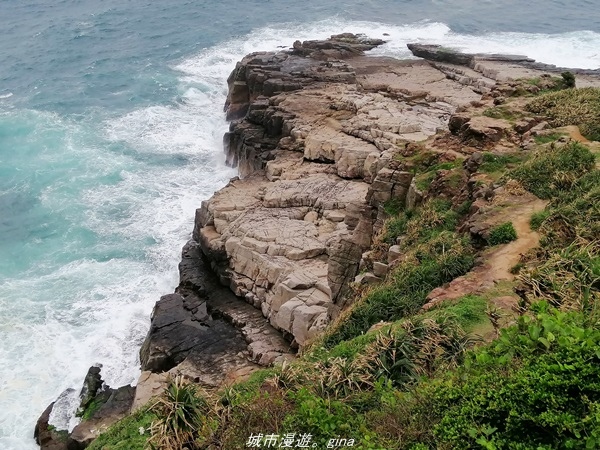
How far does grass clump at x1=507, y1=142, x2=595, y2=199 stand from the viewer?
15.3 meters

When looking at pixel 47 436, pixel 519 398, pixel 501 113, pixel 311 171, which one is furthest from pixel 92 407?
pixel 501 113

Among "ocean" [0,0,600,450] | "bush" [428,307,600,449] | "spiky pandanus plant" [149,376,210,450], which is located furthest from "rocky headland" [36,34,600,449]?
"bush" [428,307,600,449]

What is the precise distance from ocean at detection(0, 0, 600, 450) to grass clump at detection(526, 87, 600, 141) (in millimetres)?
20200

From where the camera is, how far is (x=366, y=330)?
1399cm

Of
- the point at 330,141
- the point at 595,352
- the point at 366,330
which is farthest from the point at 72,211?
the point at 595,352

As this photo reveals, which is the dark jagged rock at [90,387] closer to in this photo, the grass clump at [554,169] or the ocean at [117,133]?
the ocean at [117,133]

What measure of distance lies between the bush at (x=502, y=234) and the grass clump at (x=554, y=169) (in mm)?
2165

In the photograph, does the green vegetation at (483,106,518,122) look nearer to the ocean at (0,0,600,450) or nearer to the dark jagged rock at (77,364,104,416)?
the ocean at (0,0,600,450)

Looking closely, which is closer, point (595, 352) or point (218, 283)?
point (595, 352)

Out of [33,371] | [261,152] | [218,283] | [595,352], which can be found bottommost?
[33,371]

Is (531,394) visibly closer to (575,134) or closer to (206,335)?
(575,134)

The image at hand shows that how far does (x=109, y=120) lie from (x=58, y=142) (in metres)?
5.20

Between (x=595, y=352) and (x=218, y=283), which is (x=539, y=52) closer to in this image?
(x=218, y=283)

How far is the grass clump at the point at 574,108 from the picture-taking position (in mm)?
18898
